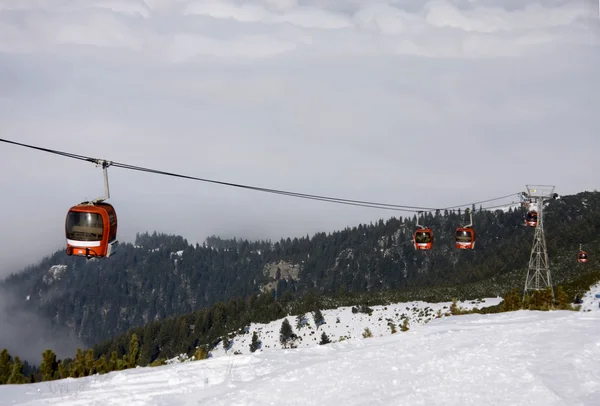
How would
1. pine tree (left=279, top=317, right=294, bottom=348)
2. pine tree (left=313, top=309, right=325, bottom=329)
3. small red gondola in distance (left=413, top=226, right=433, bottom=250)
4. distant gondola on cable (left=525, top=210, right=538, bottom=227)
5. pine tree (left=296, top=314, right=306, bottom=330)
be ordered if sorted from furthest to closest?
pine tree (left=296, top=314, right=306, bottom=330) < pine tree (left=313, top=309, right=325, bottom=329) < pine tree (left=279, top=317, right=294, bottom=348) < distant gondola on cable (left=525, top=210, right=538, bottom=227) < small red gondola in distance (left=413, top=226, right=433, bottom=250)

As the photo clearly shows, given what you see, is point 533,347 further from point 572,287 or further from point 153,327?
point 153,327

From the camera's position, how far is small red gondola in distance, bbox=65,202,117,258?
46.7 ft

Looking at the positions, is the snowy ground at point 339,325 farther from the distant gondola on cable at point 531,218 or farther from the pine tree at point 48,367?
the pine tree at point 48,367

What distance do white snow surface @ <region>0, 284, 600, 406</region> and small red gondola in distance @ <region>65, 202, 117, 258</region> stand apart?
12.2 ft

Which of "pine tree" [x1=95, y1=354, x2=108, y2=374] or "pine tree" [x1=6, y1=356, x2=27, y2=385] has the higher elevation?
"pine tree" [x1=95, y1=354, x2=108, y2=374]

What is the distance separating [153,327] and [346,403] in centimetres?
15708

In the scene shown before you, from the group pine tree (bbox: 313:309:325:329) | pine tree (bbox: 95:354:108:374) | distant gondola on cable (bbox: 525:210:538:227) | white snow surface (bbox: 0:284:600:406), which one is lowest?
pine tree (bbox: 313:309:325:329)

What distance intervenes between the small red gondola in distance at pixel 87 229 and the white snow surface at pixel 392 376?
12.2ft

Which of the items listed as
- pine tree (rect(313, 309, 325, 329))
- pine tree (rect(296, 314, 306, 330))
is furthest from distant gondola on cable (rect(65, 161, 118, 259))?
pine tree (rect(296, 314, 306, 330))

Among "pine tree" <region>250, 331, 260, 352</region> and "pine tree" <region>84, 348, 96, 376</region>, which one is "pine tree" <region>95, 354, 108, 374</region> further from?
"pine tree" <region>250, 331, 260, 352</region>

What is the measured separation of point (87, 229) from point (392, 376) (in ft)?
31.7

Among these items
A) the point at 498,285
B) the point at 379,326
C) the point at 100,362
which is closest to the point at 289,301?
the point at 379,326

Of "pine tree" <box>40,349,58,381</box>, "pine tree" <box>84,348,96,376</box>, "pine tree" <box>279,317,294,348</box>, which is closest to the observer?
"pine tree" <box>84,348,96,376</box>

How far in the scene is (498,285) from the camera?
12700cm
